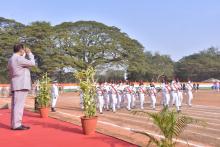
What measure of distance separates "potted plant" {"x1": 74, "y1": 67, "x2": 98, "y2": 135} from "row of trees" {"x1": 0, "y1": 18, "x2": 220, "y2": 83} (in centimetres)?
3958

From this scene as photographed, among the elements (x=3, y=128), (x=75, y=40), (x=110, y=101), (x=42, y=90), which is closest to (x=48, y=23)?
(x=75, y=40)

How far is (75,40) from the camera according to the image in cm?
5656

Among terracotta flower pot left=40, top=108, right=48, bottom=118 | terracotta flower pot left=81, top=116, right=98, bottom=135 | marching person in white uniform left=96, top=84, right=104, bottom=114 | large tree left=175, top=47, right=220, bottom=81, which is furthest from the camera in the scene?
large tree left=175, top=47, right=220, bottom=81

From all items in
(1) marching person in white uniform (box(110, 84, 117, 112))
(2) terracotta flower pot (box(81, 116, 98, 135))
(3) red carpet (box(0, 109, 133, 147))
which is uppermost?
(1) marching person in white uniform (box(110, 84, 117, 112))

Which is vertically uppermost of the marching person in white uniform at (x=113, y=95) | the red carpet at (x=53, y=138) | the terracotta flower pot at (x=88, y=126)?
the marching person in white uniform at (x=113, y=95)

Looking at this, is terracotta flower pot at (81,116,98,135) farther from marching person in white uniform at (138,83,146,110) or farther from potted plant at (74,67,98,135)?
marching person in white uniform at (138,83,146,110)

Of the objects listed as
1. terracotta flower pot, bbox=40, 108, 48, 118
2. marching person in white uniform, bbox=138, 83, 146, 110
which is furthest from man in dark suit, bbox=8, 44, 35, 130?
marching person in white uniform, bbox=138, 83, 146, 110

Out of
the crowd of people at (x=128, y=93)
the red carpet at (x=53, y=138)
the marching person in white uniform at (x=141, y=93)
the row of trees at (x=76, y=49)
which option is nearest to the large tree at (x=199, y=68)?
the row of trees at (x=76, y=49)

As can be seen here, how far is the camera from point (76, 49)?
55781 mm

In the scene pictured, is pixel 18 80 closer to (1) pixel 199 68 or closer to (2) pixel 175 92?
(2) pixel 175 92

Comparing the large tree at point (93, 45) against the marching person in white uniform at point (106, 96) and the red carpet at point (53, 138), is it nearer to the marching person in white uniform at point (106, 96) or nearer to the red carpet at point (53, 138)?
the marching person in white uniform at point (106, 96)

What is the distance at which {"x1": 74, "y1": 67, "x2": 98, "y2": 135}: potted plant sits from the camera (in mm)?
7887

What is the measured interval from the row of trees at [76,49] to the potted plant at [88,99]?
39580 mm

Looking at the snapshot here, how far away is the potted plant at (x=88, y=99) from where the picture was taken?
7.89 m
